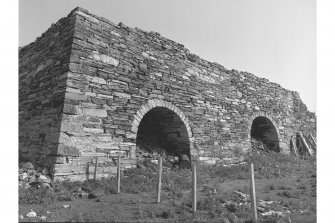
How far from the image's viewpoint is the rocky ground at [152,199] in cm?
369

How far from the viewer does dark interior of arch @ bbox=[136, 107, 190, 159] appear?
7.18m

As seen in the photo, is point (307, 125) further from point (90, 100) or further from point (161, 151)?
point (90, 100)

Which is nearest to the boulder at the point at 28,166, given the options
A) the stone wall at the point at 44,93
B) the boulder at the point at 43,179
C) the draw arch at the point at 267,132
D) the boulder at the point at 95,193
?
the stone wall at the point at 44,93

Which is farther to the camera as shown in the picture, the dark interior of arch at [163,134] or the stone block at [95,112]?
the dark interior of arch at [163,134]

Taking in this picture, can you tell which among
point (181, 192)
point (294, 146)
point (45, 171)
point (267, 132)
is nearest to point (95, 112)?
point (45, 171)

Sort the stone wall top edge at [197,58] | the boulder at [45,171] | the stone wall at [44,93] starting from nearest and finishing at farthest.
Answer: the boulder at [45,171] < the stone wall at [44,93] < the stone wall top edge at [197,58]

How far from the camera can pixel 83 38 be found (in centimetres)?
554

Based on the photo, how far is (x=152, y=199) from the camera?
14.9 ft

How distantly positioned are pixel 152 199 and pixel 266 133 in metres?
8.14

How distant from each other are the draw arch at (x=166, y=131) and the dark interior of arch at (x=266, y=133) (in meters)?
4.96

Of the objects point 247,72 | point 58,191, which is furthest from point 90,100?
point 247,72

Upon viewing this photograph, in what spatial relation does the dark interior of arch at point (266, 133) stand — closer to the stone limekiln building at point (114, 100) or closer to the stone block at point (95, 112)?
the stone limekiln building at point (114, 100)

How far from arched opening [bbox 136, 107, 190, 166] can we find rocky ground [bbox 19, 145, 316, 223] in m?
0.76

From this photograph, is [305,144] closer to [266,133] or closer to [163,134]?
[266,133]
